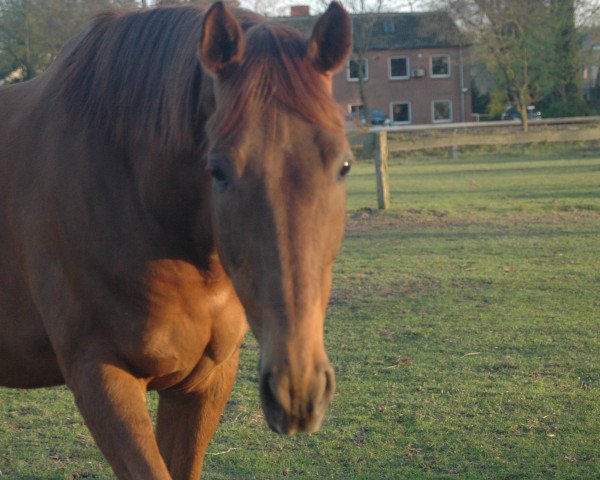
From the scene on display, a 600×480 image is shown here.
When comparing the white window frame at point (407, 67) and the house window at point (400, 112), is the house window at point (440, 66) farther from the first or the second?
the house window at point (400, 112)

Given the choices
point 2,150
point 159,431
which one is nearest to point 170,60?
point 2,150

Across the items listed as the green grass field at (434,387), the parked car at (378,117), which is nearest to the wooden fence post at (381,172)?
the green grass field at (434,387)

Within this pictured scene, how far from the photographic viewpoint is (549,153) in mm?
28625

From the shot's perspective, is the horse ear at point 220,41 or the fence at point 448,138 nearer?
the horse ear at point 220,41

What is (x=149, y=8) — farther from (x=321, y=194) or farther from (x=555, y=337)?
(x=555, y=337)

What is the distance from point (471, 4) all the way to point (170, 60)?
130 ft

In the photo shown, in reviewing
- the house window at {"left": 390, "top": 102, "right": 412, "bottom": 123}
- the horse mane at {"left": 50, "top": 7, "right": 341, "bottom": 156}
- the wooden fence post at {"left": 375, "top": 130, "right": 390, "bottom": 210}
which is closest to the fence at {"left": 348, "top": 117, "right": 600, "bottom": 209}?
the wooden fence post at {"left": 375, "top": 130, "right": 390, "bottom": 210}

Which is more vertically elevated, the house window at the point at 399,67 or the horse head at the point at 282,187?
the house window at the point at 399,67

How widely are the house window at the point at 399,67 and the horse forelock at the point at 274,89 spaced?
5595 cm

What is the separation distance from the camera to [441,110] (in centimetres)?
5628

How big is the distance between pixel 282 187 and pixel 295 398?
0.53m

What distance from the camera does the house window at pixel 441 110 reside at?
182 feet

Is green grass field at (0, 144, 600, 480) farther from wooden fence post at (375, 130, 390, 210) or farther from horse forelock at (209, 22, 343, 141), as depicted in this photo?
wooden fence post at (375, 130, 390, 210)

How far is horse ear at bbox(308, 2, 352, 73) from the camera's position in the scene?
223 centimetres
